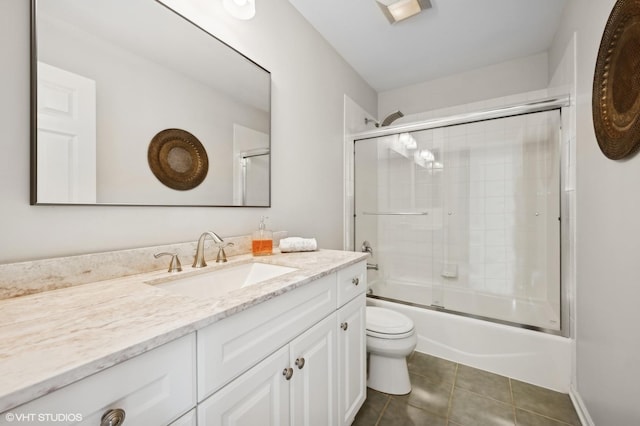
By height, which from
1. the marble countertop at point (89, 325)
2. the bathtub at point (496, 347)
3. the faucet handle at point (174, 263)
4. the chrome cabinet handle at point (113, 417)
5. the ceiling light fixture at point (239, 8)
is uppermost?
the ceiling light fixture at point (239, 8)

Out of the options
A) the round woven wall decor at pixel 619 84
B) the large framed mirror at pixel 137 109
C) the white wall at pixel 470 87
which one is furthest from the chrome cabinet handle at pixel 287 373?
the white wall at pixel 470 87

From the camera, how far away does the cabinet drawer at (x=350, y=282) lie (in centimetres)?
117

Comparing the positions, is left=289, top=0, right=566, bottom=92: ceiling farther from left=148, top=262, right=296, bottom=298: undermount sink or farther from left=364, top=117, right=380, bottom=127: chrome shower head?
left=148, top=262, right=296, bottom=298: undermount sink

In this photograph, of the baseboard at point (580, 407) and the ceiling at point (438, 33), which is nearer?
the baseboard at point (580, 407)

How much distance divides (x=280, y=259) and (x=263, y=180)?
1.68 ft

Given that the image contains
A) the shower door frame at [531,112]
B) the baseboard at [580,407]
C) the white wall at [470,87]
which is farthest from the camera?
the white wall at [470,87]

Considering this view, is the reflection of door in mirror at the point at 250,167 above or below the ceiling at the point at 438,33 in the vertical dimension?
below

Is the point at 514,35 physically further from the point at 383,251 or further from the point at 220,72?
the point at 220,72

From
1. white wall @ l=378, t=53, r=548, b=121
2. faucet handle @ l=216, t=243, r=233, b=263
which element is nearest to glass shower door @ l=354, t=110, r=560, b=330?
white wall @ l=378, t=53, r=548, b=121

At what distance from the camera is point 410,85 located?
2850 mm

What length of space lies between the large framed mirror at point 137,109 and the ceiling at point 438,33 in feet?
3.00

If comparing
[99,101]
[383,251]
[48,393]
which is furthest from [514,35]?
[48,393]

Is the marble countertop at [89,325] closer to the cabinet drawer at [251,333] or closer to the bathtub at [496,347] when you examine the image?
the cabinet drawer at [251,333]

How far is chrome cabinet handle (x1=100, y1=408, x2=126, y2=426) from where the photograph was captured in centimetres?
43
